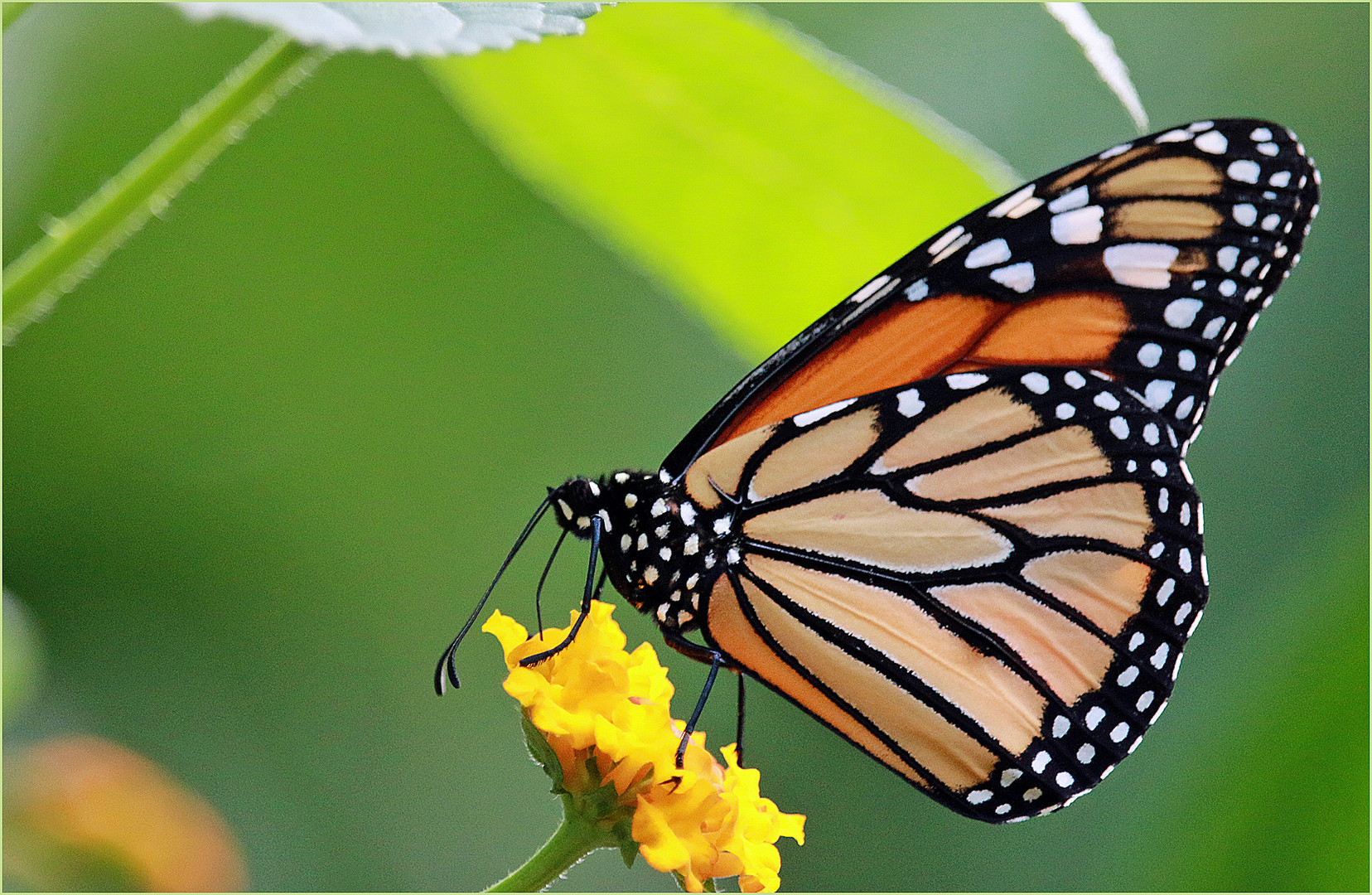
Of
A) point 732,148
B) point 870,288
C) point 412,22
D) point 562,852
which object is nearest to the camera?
point 412,22

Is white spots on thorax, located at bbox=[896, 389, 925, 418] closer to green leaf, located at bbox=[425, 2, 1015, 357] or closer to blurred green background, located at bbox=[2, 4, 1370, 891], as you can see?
green leaf, located at bbox=[425, 2, 1015, 357]

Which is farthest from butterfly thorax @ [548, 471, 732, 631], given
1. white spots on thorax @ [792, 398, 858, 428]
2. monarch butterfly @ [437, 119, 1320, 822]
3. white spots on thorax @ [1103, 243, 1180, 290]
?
white spots on thorax @ [1103, 243, 1180, 290]

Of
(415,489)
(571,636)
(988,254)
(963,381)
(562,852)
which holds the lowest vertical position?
(562,852)

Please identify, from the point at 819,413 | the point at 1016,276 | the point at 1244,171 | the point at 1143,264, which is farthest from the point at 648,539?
the point at 1244,171

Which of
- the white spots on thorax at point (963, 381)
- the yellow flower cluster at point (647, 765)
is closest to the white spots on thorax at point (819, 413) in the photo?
the white spots on thorax at point (963, 381)

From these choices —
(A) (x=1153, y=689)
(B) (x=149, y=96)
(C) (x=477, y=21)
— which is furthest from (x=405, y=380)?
(C) (x=477, y=21)

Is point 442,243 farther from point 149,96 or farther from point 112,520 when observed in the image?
point 112,520

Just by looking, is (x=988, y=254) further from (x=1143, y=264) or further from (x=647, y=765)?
(x=647, y=765)
